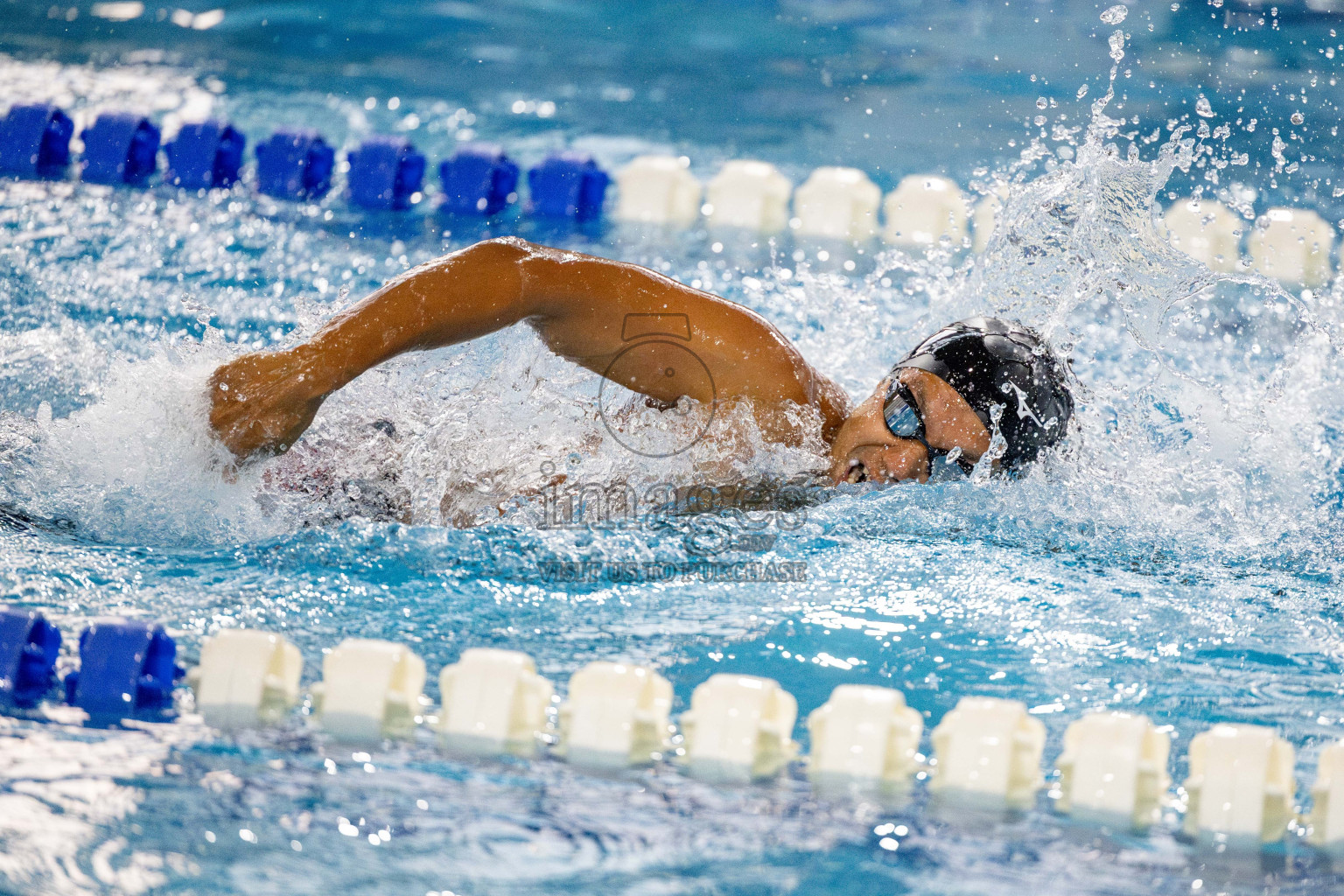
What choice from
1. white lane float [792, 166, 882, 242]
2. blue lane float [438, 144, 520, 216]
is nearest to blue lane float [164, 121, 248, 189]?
blue lane float [438, 144, 520, 216]

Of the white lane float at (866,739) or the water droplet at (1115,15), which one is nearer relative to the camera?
the white lane float at (866,739)

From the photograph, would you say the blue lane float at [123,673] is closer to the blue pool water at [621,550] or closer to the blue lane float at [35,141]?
the blue pool water at [621,550]

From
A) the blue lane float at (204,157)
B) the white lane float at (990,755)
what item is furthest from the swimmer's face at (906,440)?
the blue lane float at (204,157)

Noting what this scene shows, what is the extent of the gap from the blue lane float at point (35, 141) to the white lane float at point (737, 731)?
3.76 m

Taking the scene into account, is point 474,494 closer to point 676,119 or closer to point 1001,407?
point 1001,407

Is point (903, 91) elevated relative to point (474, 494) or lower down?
elevated

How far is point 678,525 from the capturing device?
2.35 meters

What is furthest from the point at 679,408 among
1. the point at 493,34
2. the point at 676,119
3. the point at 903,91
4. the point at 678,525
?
the point at 493,34

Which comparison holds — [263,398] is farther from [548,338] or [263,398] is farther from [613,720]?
[613,720]

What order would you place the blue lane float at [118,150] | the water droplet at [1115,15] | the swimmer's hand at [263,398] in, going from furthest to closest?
the water droplet at [1115,15] < the blue lane float at [118,150] < the swimmer's hand at [263,398]

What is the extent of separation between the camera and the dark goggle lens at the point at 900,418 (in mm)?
2262

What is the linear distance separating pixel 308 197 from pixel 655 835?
3454 millimetres

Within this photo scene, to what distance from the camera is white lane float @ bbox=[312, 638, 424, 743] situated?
1742 millimetres

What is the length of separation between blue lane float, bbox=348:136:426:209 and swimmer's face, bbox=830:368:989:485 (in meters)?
2.63
